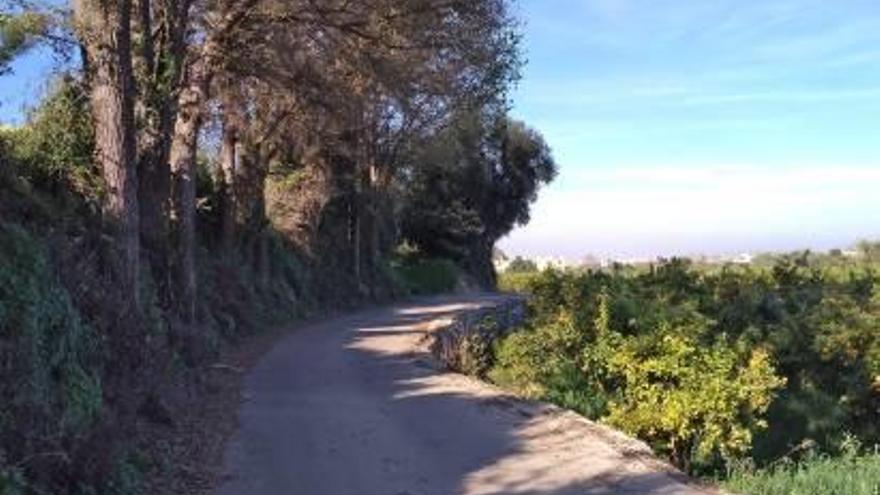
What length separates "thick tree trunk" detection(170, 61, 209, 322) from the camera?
878 inches

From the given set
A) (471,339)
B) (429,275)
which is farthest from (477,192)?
(471,339)

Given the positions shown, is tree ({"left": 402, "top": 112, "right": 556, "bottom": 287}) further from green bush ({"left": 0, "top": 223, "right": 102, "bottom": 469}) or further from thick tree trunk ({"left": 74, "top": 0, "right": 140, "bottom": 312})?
green bush ({"left": 0, "top": 223, "right": 102, "bottom": 469})

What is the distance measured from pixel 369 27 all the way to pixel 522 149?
4973cm

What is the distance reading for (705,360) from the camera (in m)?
15.3

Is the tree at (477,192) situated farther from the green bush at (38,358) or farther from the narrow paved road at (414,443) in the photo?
the green bush at (38,358)

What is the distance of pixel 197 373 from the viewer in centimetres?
1817

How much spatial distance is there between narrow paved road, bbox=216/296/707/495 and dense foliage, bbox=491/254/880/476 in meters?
1.61

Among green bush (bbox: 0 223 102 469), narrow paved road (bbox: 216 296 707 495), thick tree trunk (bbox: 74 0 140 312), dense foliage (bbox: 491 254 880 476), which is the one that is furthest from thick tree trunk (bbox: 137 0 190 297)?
green bush (bbox: 0 223 102 469)

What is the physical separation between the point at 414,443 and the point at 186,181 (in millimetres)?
11475

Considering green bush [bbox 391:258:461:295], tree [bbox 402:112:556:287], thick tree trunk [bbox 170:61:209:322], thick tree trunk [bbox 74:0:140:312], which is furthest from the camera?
tree [bbox 402:112:556:287]

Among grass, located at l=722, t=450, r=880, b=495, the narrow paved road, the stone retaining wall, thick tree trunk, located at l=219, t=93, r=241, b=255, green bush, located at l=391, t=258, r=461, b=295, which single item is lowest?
grass, located at l=722, t=450, r=880, b=495

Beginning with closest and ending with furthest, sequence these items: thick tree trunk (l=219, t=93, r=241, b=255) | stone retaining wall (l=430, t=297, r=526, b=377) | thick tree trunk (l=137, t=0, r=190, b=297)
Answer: thick tree trunk (l=137, t=0, r=190, b=297)
stone retaining wall (l=430, t=297, r=526, b=377)
thick tree trunk (l=219, t=93, r=241, b=255)

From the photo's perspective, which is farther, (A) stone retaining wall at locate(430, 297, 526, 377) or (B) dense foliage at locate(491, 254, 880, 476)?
(A) stone retaining wall at locate(430, 297, 526, 377)

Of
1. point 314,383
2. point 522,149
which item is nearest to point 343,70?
point 314,383
